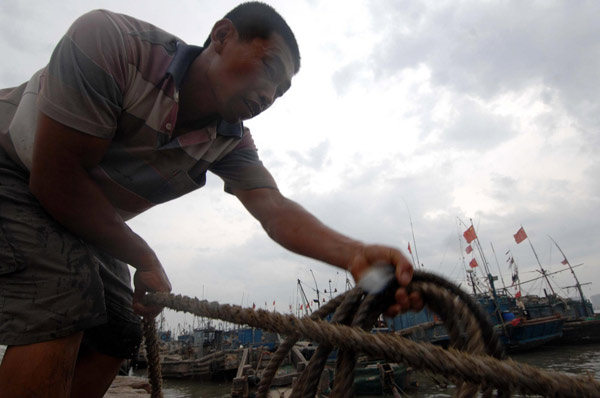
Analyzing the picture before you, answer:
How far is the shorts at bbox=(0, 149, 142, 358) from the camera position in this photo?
1.21m

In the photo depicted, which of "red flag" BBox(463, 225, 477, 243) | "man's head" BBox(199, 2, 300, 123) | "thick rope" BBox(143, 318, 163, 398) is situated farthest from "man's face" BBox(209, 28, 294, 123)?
"red flag" BBox(463, 225, 477, 243)

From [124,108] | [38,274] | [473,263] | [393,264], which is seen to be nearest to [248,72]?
[124,108]

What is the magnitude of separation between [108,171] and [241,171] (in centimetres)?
76

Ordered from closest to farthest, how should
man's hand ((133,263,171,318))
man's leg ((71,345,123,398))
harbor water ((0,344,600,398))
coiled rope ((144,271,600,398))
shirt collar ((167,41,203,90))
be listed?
1. coiled rope ((144,271,600,398))
2. shirt collar ((167,41,203,90))
3. man's hand ((133,263,171,318))
4. man's leg ((71,345,123,398))
5. harbor water ((0,344,600,398))

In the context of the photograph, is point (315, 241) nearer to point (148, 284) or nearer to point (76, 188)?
point (148, 284)

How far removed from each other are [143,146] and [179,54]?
1.50 feet

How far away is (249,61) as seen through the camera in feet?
4.99

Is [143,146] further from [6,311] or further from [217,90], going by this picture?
[6,311]

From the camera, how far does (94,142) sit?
1.27m

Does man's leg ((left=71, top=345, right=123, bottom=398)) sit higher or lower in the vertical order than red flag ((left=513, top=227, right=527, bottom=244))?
lower

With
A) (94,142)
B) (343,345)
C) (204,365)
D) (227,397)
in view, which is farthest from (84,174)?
(204,365)

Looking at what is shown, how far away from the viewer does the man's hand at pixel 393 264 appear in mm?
980

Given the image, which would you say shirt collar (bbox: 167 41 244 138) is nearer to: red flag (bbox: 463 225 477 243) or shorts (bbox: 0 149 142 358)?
shorts (bbox: 0 149 142 358)

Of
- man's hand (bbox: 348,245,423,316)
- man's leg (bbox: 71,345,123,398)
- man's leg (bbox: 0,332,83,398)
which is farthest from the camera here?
man's leg (bbox: 71,345,123,398)
